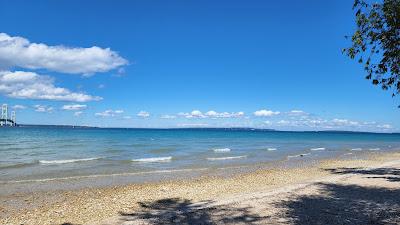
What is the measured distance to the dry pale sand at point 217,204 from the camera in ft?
32.2

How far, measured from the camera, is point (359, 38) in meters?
10.3

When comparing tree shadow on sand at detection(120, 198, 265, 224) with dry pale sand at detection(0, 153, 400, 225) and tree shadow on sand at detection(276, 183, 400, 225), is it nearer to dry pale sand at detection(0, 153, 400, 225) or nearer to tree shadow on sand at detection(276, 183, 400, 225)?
dry pale sand at detection(0, 153, 400, 225)

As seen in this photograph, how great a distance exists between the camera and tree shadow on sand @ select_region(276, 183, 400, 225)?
31.1 ft

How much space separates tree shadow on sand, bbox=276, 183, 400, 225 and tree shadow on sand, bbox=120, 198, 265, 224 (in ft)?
3.60

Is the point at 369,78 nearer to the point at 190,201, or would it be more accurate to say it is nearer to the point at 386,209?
the point at 386,209

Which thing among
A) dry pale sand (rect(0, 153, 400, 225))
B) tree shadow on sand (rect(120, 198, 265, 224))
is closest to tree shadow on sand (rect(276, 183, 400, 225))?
dry pale sand (rect(0, 153, 400, 225))

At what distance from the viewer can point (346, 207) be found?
10.9m

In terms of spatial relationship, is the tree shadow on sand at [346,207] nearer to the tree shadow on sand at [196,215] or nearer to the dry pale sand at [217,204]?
the dry pale sand at [217,204]

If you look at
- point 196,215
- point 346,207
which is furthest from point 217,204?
point 346,207

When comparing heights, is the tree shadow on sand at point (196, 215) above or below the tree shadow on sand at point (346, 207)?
below

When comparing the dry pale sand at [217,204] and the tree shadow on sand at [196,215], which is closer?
the tree shadow on sand at [196,215]

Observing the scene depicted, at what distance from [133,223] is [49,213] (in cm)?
314

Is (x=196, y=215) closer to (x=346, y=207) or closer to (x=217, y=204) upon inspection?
(x=217, y=204)

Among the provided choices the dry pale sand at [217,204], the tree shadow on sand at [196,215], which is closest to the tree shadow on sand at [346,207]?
the dry pale sand at [217,204]
